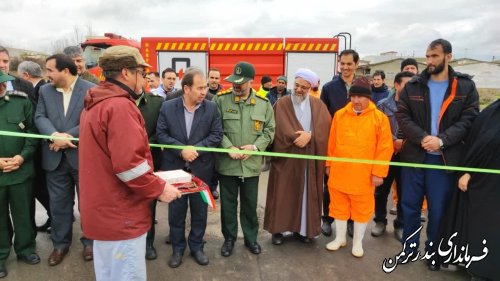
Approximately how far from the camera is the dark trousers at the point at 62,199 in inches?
137

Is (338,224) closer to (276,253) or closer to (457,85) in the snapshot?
(276,253)

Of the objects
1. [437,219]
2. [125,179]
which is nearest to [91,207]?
[125,179]

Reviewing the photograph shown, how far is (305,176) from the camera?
381 cm

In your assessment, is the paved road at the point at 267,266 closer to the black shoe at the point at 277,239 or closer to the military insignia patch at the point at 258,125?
the black shoe at the point at 277,239

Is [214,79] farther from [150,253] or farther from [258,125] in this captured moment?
[150,253]

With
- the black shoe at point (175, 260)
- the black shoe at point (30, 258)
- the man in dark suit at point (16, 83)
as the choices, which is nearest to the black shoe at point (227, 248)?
the black shoe at point (175, 260)

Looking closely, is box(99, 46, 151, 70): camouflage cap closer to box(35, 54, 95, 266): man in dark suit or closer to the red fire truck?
box(35, 54, 95, 266): man in dark suit

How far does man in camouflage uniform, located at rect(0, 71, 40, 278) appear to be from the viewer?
3.25 meters

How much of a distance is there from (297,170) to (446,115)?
1.53 m

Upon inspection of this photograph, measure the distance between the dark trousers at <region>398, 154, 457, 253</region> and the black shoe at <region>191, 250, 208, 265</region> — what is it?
2099mm

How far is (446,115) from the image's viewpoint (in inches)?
129

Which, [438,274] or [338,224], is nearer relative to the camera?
[438,274]

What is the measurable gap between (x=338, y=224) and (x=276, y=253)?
0.75 metres

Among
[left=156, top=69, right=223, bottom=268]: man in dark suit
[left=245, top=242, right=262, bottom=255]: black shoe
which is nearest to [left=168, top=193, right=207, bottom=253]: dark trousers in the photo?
[left=156, top=69, right=223, bottom=268]: man in dark suit
